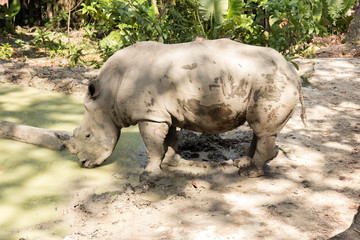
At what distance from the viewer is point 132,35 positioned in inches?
360

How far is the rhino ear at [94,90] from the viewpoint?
4914mm

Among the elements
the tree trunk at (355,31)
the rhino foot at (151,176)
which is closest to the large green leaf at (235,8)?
the tree trunk at (355,31)

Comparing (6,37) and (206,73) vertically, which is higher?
(206,73)

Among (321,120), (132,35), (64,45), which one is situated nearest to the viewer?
(321,120)

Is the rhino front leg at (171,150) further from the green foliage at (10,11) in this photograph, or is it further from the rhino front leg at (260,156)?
the green foliage at (10,11)

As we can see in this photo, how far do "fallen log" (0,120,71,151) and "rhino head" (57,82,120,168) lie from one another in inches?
18.6

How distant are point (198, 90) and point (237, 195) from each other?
1.27m

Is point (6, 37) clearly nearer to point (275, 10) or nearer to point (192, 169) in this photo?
point (275, 10)

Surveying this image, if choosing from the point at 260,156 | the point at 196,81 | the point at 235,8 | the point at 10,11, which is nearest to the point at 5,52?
the point at 10,11

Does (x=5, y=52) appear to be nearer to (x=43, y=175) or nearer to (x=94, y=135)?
(x=43, y=175)

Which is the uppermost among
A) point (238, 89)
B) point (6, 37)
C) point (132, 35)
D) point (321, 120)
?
point (238, 89)

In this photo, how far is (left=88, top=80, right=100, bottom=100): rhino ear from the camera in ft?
16.1

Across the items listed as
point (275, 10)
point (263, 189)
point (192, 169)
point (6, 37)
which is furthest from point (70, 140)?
point (6, 37)

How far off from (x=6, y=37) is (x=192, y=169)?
441 inches
